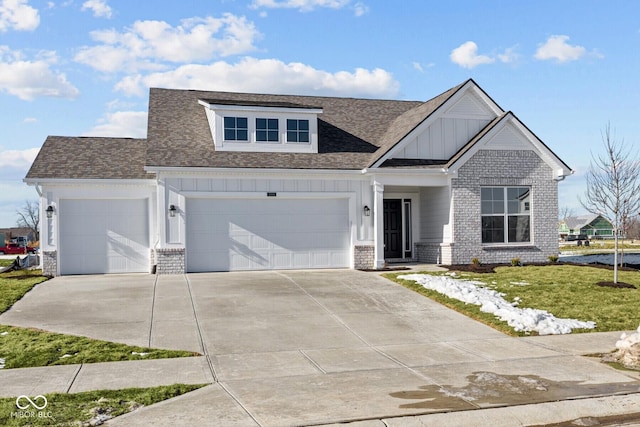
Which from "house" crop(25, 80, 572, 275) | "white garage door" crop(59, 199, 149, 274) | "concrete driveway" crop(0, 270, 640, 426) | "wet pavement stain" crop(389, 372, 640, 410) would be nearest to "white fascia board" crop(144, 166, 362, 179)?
"house" crop(25, 80, 572, 275)

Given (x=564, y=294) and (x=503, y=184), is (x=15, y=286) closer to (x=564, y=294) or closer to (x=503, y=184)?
(x=564, y=294)

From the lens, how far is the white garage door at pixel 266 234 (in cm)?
1906

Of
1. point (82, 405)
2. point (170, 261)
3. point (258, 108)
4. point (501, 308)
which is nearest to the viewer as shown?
point (82, 405)

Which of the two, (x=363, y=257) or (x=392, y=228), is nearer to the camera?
(x=363, y=257)

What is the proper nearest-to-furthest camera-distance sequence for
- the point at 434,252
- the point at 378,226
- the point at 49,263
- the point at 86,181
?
the point at 49,263 < the point at 86,181 < the point at 378,226 < the point at 434,252

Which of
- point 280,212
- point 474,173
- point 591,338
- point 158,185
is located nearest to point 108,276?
point 158,185

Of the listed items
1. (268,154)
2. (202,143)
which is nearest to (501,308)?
(268,154)

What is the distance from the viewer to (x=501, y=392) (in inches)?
298

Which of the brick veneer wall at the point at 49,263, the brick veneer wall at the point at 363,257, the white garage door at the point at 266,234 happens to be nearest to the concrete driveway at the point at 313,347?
the brick veneer wall at the point at 49,263

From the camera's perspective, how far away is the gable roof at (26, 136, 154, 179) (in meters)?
19.3

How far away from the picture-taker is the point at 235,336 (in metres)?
11.0

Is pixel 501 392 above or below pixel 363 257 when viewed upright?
below

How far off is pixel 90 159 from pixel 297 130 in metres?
7.22

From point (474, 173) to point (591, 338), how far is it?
33.5ft
